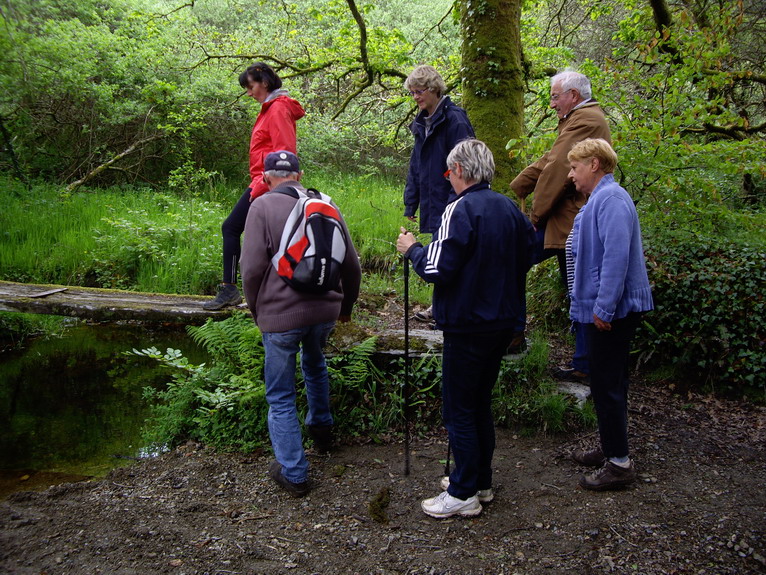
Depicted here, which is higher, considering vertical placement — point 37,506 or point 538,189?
point 538,189

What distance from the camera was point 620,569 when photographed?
2652 mm

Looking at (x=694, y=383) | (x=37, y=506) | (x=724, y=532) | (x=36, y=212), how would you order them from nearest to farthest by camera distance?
1. (x=724, y=532)
2. (x=37, y=506)
3. (x=694, y=383)
4. (x=36, y=212)

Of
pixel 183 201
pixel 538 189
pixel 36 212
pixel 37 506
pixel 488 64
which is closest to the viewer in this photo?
pixel 37 506

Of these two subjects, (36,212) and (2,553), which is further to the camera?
(36,212)

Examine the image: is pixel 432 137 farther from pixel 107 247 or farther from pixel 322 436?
pixel 107 247

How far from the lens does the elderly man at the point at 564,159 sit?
153 inches

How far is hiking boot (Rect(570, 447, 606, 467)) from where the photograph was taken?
3.59 metres

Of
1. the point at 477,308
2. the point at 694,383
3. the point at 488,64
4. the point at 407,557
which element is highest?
the point at 488,64

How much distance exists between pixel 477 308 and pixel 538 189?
164cm

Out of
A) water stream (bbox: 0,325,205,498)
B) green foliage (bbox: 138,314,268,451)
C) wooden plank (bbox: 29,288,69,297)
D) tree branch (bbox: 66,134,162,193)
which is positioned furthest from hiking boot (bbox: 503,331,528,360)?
tree branch (bbox: 66,134,162,193)

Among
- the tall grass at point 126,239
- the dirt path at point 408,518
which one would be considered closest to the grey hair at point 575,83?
the dirt path at point 408,518

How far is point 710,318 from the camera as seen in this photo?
4645 mm

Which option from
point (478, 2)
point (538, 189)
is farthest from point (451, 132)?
point (478, 2)

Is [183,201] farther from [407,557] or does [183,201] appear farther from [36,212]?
[407,557]
